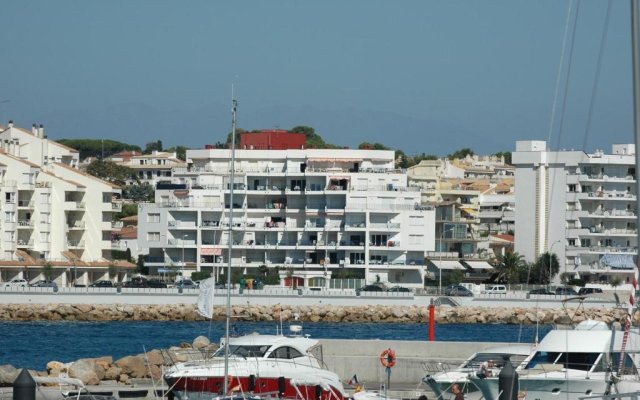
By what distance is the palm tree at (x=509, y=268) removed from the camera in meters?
94.7

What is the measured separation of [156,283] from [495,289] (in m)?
17.7

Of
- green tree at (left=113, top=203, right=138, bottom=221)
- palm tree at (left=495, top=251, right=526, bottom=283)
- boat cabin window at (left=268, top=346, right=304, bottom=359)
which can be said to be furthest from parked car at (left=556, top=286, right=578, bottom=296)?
green tree at (left=113, top=203, right=138, bottom=221)

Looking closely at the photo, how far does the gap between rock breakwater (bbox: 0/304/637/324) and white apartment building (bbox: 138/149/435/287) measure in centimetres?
932

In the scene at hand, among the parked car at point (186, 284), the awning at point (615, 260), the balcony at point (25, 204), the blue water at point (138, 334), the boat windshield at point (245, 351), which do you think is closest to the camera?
the boat windshield at point (245, 351)

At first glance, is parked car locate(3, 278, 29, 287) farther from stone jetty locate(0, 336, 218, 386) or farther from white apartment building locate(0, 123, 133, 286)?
stone jetty locate(0, 336, 218, 386)

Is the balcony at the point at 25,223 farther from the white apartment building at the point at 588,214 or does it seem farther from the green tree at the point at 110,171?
the green tree at the point at 110,171

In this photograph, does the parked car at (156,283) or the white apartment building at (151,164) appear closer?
the parked car at (156,283)

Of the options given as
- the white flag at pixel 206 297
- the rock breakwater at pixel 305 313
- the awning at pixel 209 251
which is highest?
the awning at pixel 209 251

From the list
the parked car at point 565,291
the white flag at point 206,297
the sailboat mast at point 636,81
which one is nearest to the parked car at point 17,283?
the parked car at point 565,291

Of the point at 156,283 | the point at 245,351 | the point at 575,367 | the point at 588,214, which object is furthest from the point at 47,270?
the point at 575,367

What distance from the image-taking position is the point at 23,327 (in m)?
66.3

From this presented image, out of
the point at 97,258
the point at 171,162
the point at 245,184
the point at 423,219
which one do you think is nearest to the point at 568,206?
the point at 423,219

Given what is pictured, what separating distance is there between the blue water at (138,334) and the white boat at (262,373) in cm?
1481

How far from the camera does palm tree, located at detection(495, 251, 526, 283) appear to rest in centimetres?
9469
